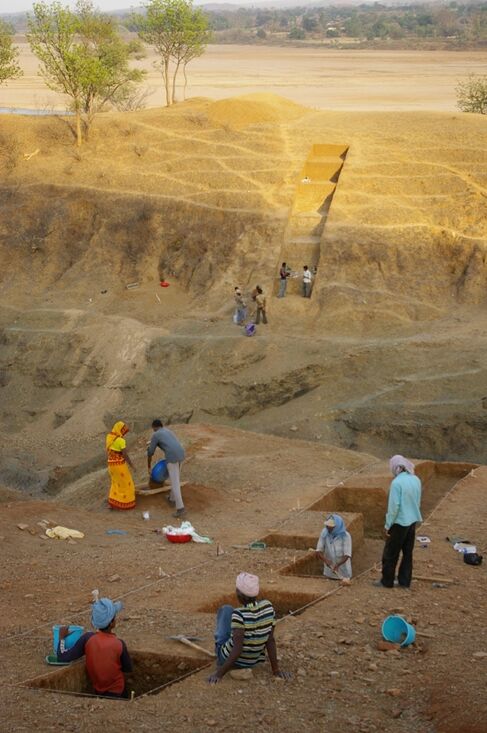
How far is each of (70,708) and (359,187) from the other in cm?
2269

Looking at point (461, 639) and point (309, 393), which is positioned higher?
point (461, 639)

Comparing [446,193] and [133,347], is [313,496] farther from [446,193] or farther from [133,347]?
[446,193]

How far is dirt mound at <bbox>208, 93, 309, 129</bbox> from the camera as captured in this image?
107 ft

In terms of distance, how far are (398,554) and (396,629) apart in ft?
4.17

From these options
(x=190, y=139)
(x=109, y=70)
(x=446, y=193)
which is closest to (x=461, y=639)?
(x=446, y=193)

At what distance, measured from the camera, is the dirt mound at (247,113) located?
32.6 metres

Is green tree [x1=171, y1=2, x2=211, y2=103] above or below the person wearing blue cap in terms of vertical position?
above

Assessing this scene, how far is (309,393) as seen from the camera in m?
22.0

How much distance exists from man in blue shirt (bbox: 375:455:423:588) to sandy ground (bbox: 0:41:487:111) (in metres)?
47.4

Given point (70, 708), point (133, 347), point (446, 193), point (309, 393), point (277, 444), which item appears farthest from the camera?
point (446, 193)

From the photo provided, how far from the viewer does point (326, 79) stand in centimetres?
8269

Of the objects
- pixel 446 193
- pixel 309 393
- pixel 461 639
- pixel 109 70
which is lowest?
pixel 309 393

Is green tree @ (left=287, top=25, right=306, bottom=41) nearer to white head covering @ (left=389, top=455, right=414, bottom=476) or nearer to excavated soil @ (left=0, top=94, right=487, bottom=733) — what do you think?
excavated soil @ (left=0, top=94, right=487, bottom=733)

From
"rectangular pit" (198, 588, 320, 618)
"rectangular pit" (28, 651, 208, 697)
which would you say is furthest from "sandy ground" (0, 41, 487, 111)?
"rectangular pit" (28, 651, 208, 697)
